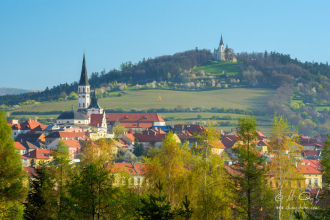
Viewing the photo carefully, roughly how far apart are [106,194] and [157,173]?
11894 millimetres

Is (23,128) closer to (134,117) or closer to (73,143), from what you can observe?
(73,143)

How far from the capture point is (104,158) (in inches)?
2415

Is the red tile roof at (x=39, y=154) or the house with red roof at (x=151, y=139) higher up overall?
the red tile roof at (x=39, y=154)

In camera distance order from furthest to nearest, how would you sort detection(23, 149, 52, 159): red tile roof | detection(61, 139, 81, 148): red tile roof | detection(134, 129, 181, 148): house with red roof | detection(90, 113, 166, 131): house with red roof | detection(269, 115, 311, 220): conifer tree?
detection(90, 113, 166, 131): house with red roof < detection(134, 129, 181, 148): house with red roof < detection(61, 139, 81, 148): red tile roof < detection(23, 149, 52, 159): red tile roof < detection(269, 115, 311, 220): conifer tree

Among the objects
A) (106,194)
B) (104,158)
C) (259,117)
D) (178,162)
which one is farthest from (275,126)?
(259,117)

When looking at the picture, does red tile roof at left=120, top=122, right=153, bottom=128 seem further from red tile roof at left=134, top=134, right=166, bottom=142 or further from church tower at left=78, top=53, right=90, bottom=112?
red tile roof at left=134, top=134, right=166, bottom=142

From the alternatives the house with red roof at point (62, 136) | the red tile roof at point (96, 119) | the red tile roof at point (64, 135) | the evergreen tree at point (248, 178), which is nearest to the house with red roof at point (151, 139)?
the red tile roof at point (64, 135)

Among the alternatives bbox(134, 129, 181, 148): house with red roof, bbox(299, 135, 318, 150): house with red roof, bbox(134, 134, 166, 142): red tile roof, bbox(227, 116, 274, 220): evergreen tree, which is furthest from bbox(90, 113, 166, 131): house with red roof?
bbox(227, 116, 274, 220): evergreen tree

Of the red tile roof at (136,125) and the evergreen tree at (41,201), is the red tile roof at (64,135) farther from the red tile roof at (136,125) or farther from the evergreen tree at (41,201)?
the evergreen tree at (41,201)

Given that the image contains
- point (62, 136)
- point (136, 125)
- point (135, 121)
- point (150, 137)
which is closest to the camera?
point (62, 136)

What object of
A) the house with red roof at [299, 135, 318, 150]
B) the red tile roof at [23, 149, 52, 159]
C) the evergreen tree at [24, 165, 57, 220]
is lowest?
the house with red roof at [299, 135, 318, 150]

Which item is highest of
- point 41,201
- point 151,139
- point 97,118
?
point 41,201

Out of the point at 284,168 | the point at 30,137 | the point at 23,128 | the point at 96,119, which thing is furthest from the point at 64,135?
the point at 284,168

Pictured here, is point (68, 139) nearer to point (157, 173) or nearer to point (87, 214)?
point (157, 173)
